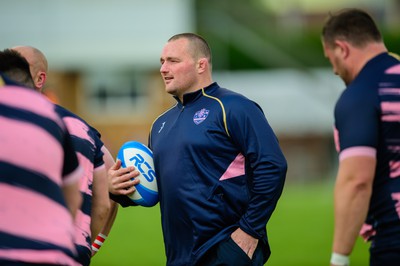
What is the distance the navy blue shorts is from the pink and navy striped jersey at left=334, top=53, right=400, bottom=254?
41.3 inches

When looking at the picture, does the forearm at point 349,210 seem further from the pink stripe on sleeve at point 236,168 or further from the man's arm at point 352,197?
the pink stripe on sleeve at point 236,168

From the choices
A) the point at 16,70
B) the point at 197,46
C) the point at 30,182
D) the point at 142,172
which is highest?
the point at 16,70

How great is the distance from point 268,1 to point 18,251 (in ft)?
129

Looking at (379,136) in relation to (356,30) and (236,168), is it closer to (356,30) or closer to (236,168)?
(356,30)

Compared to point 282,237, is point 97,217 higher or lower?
higher

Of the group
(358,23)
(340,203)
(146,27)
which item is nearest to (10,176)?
(340,203)

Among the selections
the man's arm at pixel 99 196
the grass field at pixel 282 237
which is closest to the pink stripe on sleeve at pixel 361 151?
the man's arm at pixel 99 196

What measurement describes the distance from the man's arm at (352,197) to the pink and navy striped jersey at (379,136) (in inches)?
2.4

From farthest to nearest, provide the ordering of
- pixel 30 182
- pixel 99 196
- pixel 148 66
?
1. pixel 148 66
2. pixel 99 196
3. pixel 30 182

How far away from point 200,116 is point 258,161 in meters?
0.52

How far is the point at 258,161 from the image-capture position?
5984mm

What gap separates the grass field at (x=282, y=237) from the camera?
13055mm

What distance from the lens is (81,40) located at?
34.2 metres

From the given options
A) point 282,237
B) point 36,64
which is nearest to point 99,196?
point 36,64
